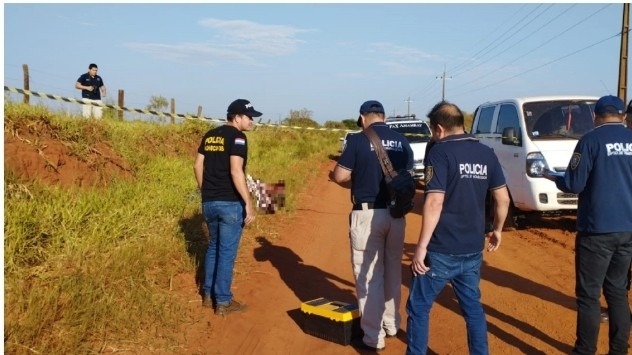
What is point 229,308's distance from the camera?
5.71m

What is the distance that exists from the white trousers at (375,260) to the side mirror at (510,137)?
475 cm

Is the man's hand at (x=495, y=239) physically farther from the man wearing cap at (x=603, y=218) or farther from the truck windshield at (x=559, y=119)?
the truck windshield at (x=559, y=119)

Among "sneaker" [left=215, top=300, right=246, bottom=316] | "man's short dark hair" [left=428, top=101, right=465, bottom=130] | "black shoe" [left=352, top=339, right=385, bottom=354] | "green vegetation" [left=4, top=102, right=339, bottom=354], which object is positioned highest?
"man's short dark hair" [left=428, top=101, right=465, bottom=130]

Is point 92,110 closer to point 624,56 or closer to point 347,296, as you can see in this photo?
point 347,296

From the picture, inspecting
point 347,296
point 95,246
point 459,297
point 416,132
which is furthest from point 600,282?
point 416,132

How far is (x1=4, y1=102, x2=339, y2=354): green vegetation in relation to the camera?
4.50 m

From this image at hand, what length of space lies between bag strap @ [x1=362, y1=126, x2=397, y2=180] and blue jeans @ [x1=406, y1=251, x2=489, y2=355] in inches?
35.3

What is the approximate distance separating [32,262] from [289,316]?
2.52 metres

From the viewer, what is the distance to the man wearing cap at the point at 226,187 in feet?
18.0

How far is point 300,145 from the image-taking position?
90.0 ft

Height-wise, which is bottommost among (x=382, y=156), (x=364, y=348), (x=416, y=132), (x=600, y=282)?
(x=364, y=348)

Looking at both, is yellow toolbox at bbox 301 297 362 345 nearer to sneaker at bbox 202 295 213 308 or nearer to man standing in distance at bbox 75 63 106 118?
sneaker at bbox 202 295 213 308

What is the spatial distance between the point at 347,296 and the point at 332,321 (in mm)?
1368

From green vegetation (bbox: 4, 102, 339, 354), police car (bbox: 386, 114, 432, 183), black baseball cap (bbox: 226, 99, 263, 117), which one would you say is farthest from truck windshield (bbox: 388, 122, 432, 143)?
black baseball cap (bbox: 226, 99, 263, 117)
